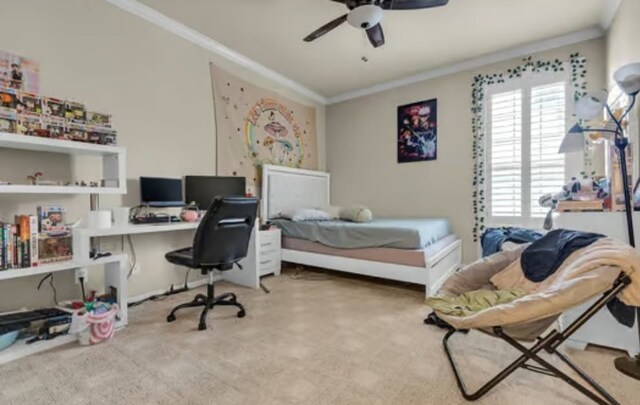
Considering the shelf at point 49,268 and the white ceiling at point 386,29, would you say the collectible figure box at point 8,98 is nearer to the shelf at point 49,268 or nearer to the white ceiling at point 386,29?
the shelf at point 49,268

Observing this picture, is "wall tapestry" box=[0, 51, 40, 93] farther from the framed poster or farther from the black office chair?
the framed poster

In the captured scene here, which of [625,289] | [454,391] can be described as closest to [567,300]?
[625,289]

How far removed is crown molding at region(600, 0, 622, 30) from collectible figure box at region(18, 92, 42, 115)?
458cm

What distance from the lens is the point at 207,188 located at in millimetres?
3262

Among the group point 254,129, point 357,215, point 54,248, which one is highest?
point 254,129

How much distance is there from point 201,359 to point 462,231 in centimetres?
338

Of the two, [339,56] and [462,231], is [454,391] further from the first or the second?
[339,56]

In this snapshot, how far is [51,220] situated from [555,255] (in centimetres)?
306

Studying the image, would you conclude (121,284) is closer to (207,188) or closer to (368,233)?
(207,188)

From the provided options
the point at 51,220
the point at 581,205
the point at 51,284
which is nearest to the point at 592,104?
the point at 581,205

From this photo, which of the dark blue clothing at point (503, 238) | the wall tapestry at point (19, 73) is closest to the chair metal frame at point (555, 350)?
the dark blue clothing at point (503, 238)

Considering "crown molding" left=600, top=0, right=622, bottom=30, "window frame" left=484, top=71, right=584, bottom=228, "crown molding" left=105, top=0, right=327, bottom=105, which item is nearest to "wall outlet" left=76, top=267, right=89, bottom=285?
"crown molding" left=105, top=0, right=327, bottom=105

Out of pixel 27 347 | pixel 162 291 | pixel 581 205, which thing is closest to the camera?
pixel 27 347

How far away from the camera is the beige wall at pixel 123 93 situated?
Result: 222cm
